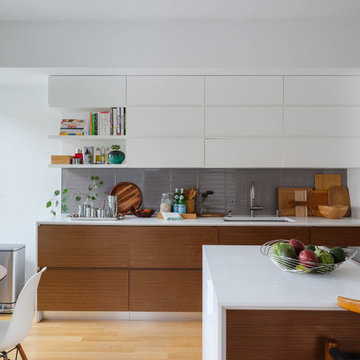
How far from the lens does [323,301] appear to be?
1223mm

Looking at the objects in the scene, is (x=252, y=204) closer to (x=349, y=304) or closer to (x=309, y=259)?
(x=309, y=259)

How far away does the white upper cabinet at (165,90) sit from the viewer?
11.4 ft

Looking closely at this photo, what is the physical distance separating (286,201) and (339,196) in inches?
21.7

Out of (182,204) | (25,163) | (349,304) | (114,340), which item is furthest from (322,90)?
(25,163)

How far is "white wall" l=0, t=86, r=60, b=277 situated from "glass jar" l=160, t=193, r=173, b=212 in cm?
116

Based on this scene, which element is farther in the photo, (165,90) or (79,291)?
(165,90)

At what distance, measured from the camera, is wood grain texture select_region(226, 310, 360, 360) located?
4.14ft

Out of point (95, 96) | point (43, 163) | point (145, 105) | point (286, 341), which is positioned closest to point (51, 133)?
point (43, 163)

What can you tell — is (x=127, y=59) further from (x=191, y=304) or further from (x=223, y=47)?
(x=191, y=304)

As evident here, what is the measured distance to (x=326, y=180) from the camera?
3.84 m

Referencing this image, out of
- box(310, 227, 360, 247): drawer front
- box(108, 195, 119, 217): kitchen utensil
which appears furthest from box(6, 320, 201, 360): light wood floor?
box(310, 227, 360, 247): drawer front

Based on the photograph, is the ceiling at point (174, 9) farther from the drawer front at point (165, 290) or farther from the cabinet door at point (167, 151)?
the drawer front at point (165, 290)

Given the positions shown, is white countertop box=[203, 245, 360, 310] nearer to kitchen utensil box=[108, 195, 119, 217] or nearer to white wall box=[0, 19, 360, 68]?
kitchen utensil box=[108, 195, 119, 217]

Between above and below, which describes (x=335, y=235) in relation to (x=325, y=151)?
below
